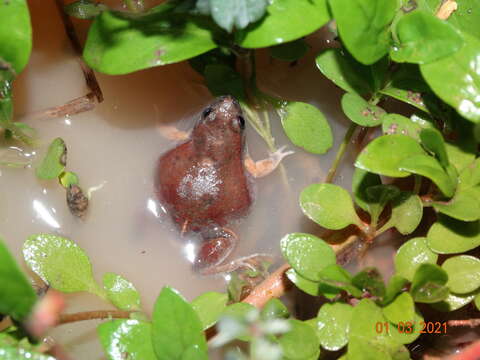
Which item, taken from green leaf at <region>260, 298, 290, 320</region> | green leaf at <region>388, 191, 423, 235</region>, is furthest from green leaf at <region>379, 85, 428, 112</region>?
green leaf at <region>260, 298, 290, 320</region>

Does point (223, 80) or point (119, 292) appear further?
point (223, 80)

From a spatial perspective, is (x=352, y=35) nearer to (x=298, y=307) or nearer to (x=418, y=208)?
(x=418, y=208)

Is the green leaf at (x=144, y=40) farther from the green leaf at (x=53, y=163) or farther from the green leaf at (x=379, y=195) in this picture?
the green leaf at (x=379, y=195)

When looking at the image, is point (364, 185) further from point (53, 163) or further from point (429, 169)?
point (53, 163)

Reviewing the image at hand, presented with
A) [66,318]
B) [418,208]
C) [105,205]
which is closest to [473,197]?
[418,208]

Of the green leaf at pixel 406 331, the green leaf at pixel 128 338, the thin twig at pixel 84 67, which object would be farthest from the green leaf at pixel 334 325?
the thin twig at pixel 84 67

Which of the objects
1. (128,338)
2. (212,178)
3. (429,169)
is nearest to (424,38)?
(429,169)

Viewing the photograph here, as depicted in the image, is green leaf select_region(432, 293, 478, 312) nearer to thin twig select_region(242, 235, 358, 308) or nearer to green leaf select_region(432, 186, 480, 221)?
green leaf select_region(432, 186, 480, 221)
